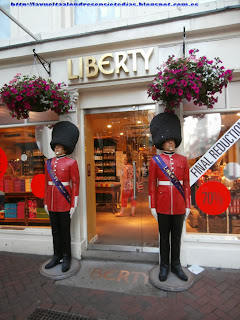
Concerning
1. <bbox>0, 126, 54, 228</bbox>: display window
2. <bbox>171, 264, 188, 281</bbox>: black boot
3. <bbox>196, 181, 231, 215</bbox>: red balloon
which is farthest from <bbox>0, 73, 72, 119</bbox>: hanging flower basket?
<bbox>171, 264, 188, 281</bbox>: black boot

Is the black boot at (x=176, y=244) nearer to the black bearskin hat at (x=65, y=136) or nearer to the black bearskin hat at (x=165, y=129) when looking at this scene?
the black bearskin hat at (x=165, y=129)

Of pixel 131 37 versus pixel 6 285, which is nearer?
pixel 6 285

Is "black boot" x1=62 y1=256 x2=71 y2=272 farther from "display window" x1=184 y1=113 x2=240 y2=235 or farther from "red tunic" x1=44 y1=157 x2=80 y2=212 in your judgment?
"display window" x1=184 y1=113 x2=240 y2=235

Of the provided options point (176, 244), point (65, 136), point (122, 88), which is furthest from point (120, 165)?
point (176, 244)

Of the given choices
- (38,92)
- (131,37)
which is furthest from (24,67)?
(131,37)

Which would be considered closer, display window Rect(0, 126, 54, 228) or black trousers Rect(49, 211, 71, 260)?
black trousers Rect(49, 211, 71, 260)

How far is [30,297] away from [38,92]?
297cm

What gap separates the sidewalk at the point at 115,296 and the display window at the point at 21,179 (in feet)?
4.24

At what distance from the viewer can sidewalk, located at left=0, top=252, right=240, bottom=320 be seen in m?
2.70

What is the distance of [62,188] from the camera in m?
3.61

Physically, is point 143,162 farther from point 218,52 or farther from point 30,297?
point 30,297

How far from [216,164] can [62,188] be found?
8.87ft

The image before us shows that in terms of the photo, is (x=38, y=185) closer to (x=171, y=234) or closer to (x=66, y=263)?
(x=66, y=263)

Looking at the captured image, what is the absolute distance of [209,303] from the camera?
2.84 m
